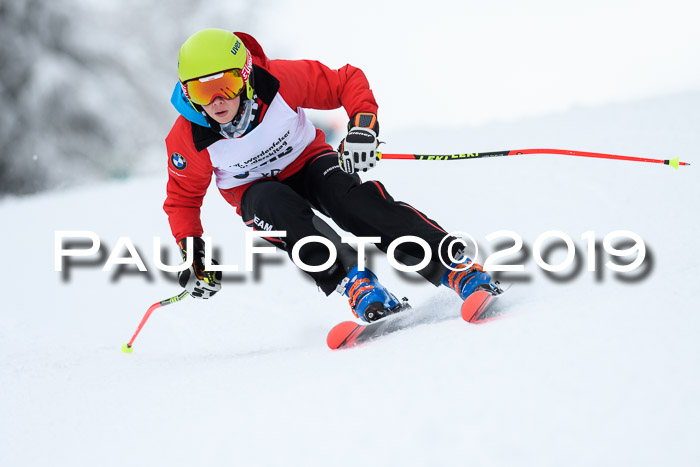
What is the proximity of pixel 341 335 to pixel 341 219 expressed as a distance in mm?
456

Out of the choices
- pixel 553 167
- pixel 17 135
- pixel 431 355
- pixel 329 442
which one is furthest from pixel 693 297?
pixel 17 135

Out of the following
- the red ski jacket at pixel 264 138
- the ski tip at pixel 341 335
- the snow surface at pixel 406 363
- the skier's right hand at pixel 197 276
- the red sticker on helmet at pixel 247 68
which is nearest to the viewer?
the snow surface at pixel 406 363

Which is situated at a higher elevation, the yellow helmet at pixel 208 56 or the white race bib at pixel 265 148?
the yellow helmet at pixel 208 56

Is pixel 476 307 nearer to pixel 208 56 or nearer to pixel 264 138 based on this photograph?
pixel 264 138

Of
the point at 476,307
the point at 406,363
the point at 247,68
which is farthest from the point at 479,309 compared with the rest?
the point at 247,68

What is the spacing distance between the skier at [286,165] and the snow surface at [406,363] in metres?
0.26

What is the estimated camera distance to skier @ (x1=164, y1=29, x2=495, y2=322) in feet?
6.88

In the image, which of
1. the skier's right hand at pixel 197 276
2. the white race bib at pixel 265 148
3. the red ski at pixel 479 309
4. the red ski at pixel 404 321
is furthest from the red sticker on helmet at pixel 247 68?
the red ski at pixel 479 309

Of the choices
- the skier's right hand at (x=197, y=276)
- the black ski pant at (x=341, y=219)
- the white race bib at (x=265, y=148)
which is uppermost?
the white race bib at (x=265, y=148)

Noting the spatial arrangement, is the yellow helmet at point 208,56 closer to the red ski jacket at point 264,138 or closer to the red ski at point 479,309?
the red ski jacket at point 264,138

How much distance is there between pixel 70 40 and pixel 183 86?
1014 centimetres

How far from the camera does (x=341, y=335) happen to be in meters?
2.01

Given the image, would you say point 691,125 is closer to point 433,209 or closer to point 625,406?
point 433,209

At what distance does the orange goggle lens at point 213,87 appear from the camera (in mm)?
2049
